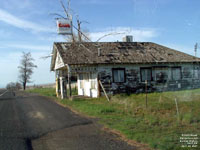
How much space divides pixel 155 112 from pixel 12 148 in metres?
6.48

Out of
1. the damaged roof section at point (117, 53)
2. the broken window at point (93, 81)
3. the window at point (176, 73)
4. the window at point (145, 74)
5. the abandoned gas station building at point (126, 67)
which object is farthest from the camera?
the window at point (176, 73)

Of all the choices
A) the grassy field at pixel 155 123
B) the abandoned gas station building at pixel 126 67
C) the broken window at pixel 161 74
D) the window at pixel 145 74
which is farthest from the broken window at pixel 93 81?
the grassy field at pixel 155 123

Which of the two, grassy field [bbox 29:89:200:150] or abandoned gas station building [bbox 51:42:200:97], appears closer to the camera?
grassy field [bbox 29:89:200:150]

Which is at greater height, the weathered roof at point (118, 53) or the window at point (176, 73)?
the weathered roof at point (118, 53)

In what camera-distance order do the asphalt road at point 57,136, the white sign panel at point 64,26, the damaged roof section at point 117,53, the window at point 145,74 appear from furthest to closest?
the white sign panel at point 64,26 < the window at point 145,74 < the damaged roof section at point 117,53 < the asphalt road at point 57,136

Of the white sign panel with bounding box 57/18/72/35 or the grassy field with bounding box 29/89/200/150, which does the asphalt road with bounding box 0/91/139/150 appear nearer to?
the grassy field with bounding box 29/89/200/150

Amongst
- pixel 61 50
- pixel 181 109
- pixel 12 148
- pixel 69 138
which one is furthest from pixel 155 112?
pixel 61 50

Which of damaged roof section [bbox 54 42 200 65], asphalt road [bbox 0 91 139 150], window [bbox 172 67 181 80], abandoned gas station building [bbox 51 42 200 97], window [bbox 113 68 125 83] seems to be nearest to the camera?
asphalt road [bbox 0 91 139 150]

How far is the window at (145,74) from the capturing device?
67.7ft

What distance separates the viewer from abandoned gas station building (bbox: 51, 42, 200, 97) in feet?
63.0

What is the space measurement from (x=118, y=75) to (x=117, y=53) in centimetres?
234

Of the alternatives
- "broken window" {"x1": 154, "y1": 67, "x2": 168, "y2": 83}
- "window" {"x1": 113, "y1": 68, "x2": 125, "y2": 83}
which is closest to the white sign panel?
"window" {"x1": 113, "y1": 68, "x2": 125, "y2": 83}

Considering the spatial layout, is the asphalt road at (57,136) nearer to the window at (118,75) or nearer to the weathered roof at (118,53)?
the weathered roof at (118,53)

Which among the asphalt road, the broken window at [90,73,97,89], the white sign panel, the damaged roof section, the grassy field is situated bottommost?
the asphalt road
